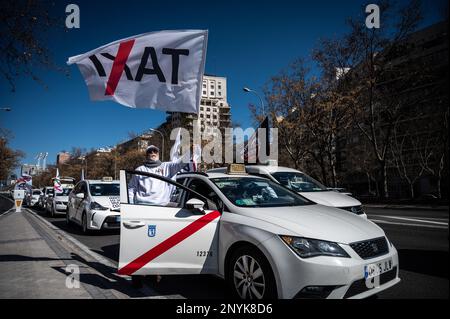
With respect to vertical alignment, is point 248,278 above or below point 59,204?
above

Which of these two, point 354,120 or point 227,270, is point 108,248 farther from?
point 354,120

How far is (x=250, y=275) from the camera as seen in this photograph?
3.54 meters

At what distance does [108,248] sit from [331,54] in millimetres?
23432

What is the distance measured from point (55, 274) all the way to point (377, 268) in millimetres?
4356

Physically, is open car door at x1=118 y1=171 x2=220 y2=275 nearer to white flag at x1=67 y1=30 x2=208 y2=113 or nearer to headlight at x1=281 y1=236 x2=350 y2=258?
headlight at x1=281 y1=236 x2=350 y2=258

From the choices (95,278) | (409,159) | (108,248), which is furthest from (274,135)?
(95,278)

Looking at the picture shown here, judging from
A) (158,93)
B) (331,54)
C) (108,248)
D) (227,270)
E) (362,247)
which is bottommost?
(108,248)

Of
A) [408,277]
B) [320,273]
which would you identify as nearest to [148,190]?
[320,273]

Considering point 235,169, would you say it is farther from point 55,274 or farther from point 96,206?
point 96,206

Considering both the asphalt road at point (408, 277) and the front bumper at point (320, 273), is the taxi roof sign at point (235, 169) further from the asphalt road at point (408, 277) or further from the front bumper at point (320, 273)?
the front bumper at point (320, 273)

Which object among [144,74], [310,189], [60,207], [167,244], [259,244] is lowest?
[60,207]

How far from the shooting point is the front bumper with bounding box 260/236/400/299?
3.11 m

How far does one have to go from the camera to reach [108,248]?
7.54 meters

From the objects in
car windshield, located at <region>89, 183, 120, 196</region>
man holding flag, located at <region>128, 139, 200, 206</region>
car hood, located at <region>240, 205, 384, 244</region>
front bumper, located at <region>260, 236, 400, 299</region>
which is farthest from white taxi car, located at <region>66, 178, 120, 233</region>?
front bumper, located at <region>260, 236, 400, 299</region>
